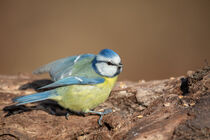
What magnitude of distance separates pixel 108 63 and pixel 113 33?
17.8 feet

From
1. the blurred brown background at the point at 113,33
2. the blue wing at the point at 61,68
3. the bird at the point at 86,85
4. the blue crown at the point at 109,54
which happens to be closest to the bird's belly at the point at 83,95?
the bird at the point at 86,85

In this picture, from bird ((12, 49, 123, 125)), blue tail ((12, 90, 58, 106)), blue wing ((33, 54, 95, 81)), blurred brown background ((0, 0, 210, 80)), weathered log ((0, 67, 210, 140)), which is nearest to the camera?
weathered log ((0, 67, 210, 140))

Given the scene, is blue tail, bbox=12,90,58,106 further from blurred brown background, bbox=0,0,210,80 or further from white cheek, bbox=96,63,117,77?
blurred brown background, bbox=0,0,210,80

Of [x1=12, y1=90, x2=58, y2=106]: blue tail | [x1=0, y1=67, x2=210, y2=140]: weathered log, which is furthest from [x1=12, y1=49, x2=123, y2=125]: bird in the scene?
[x1=0, y1=67, x2=210, y2=140]: weathered log

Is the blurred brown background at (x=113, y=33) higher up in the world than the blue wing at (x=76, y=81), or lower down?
higher up

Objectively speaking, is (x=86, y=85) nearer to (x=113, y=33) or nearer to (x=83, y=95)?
(x=83, y=95)

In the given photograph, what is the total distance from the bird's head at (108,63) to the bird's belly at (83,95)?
0.21 m

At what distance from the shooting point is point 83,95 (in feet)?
10.6

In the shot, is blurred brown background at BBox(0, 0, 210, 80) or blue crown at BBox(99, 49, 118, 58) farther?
blurred brown background at BBox(0, 0, 210, 80)

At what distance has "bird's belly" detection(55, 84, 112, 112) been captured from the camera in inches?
127

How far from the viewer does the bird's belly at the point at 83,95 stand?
323 centimetres

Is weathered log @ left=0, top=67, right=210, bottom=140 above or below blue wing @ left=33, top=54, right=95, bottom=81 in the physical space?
below

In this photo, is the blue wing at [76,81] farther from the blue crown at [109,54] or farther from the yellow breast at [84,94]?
the blue crown at [109,54]

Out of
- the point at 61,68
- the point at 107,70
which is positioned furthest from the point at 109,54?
the point at 61,68
